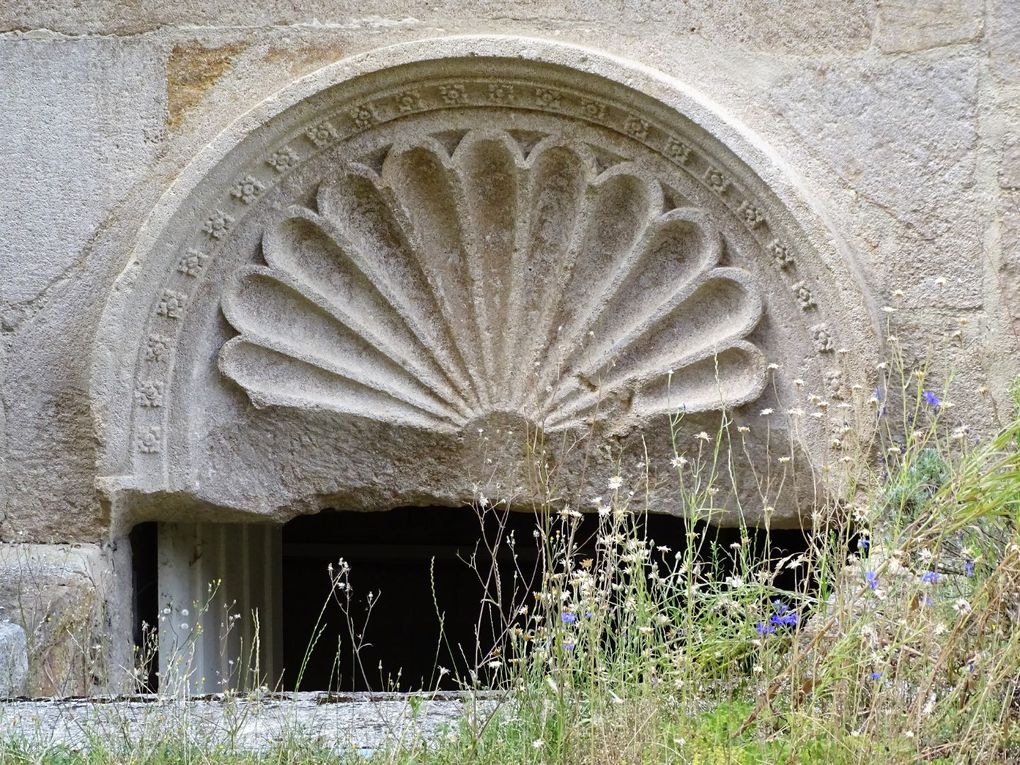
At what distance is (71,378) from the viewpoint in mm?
3383

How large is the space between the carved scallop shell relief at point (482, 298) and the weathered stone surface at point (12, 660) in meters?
0.78

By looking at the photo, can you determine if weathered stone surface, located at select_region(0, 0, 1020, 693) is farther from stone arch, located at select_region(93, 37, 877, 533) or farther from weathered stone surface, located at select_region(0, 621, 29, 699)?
weathered stone surface, located at select_region(0, 621, 29, 699)

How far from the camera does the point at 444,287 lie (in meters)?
3.44

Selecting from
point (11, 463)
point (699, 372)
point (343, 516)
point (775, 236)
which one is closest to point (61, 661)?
point (11, 463)

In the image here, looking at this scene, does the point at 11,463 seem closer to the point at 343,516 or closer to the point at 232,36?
the point at 232,36

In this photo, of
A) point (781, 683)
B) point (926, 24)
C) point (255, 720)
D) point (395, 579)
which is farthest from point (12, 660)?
point (395, 579)

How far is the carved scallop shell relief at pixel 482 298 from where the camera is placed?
11.0 feet

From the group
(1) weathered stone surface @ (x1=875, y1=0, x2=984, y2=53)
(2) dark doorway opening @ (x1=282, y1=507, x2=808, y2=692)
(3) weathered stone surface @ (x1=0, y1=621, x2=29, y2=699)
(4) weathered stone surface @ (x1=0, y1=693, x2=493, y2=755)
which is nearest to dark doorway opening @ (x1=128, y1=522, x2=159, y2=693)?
(3) weathered stone surface @ (x1=0, y1=621, x2=29, y2=699)

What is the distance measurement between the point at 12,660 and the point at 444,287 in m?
1.35

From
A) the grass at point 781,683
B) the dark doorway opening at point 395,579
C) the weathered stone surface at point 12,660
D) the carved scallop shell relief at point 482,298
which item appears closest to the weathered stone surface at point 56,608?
the weathered stone surface at point 12,660

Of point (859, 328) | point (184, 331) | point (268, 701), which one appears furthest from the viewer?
point (184, 331)

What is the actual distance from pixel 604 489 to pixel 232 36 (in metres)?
1.47

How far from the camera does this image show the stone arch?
3232 mm

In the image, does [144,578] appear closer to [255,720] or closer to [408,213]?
[408,213]
